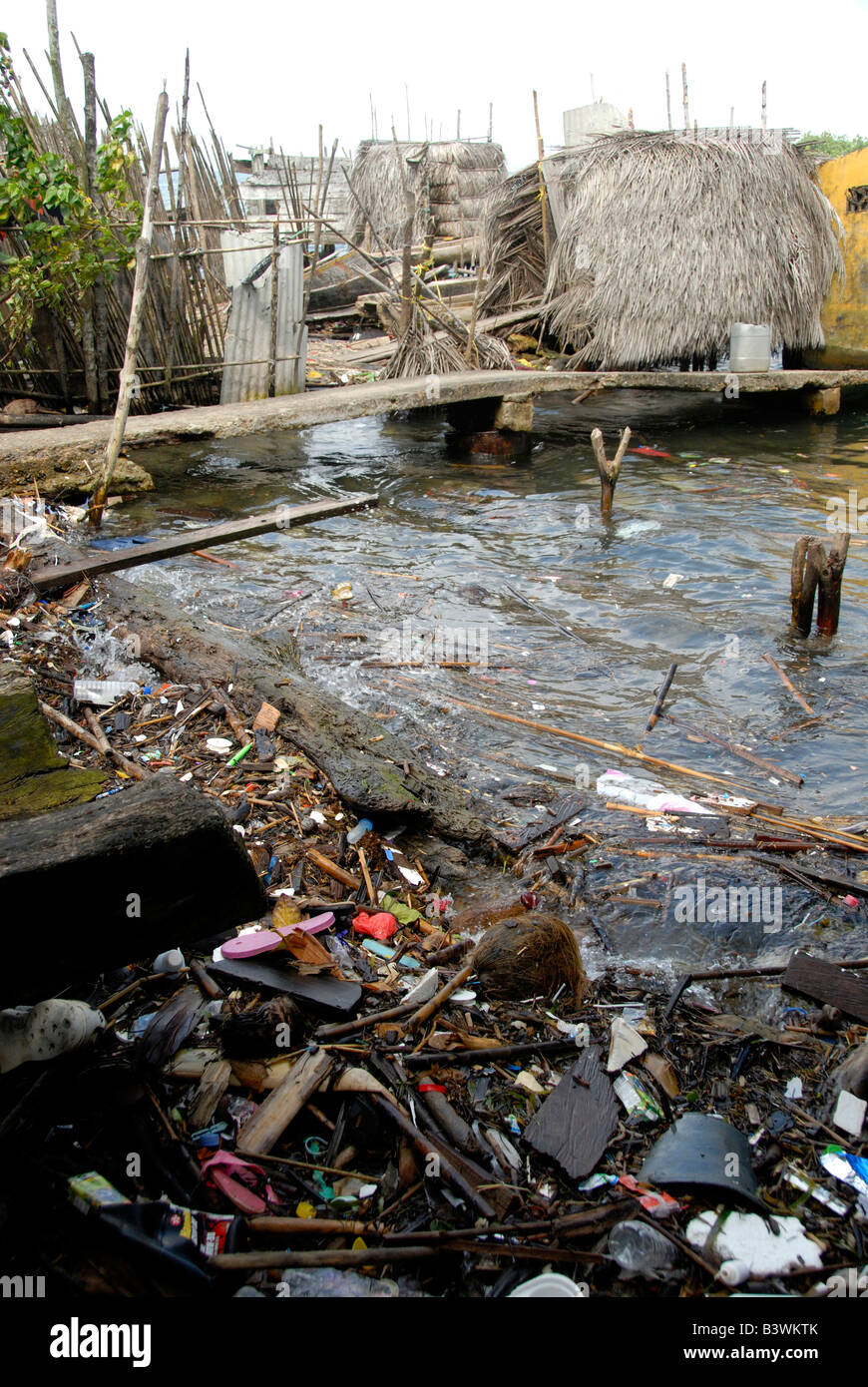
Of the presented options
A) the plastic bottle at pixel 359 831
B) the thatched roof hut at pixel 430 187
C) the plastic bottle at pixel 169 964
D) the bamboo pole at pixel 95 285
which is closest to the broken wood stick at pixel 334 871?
the plastic bottle at pixel 359 831

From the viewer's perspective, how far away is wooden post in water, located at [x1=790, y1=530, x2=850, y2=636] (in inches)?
249

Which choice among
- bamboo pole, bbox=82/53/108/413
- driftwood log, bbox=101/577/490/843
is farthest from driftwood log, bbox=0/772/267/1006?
bamboo pole, bbox=82/53/108/413

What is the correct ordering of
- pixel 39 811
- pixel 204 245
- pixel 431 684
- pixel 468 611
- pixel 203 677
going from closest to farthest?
pixel 39 811 → pixel 203 677 → pixel 431 684 → pixel 468 611 → pixel 204 245

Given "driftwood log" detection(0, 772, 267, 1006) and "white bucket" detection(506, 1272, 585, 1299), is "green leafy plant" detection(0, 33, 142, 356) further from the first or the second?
"white bucket" detection(506, 1272, 585, 1299)

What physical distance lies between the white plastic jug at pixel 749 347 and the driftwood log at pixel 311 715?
32.9 feet

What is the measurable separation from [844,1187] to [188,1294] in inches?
65.9

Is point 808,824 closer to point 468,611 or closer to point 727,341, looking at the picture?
point 468,611

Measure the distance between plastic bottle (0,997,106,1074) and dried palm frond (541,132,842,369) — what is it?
43.2 feet

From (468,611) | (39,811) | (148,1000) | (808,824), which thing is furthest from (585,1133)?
(468,611)

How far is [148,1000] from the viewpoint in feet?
8.44

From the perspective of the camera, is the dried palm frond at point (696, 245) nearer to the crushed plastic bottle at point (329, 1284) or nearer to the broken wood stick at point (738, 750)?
the broken wood stick at point (738, 750)

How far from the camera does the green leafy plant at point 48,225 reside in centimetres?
851

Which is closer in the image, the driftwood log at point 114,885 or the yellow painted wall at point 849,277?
the driftwood log at point 114,885

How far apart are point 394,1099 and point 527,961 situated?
750mm
